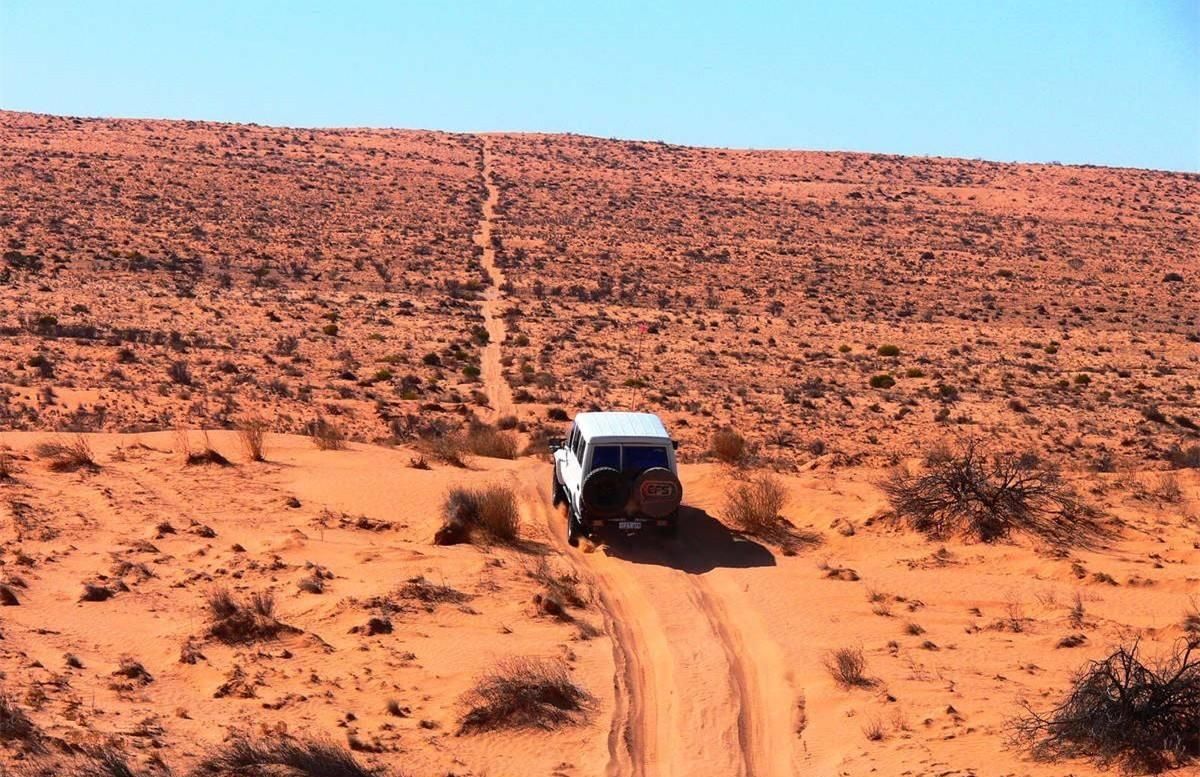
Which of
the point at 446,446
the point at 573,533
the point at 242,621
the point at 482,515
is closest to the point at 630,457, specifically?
the point at 573,533

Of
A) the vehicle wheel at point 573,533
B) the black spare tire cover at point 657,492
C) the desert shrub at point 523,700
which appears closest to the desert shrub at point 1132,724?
the desert shrub at point 523,700

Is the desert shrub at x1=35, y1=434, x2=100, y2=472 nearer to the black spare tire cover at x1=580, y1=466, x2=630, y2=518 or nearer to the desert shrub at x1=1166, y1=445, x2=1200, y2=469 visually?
the black spare tire cover at x1=580, y1=466, x2=630, y2=518

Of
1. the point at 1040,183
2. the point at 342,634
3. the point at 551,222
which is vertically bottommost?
the point at 342,634

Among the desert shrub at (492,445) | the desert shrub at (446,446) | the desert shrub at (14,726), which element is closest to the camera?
the desert shrub at (14,726)

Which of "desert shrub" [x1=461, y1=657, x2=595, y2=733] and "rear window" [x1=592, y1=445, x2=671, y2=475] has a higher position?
"rear window" [x1=592, y1=445, x2=671, y2=475]

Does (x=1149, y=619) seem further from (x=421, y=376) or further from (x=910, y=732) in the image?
(x=421, y=376)

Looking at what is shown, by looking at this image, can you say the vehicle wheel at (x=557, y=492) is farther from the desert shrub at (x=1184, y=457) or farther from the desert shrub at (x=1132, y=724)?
the desert shrub at (x=1184, y=457)

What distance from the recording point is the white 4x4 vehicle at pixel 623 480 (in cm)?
1733

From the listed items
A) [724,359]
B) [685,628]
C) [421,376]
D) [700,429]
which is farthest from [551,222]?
[685,628]

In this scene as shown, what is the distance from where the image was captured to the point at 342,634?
13.8 meters

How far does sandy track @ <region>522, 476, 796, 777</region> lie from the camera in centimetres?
1133

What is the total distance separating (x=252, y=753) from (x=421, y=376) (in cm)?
2719

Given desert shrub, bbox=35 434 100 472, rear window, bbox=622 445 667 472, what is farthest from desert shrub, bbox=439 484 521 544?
desert shrub, bbox=35 434 100 472

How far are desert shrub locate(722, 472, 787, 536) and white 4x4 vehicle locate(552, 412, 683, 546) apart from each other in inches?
56.9
